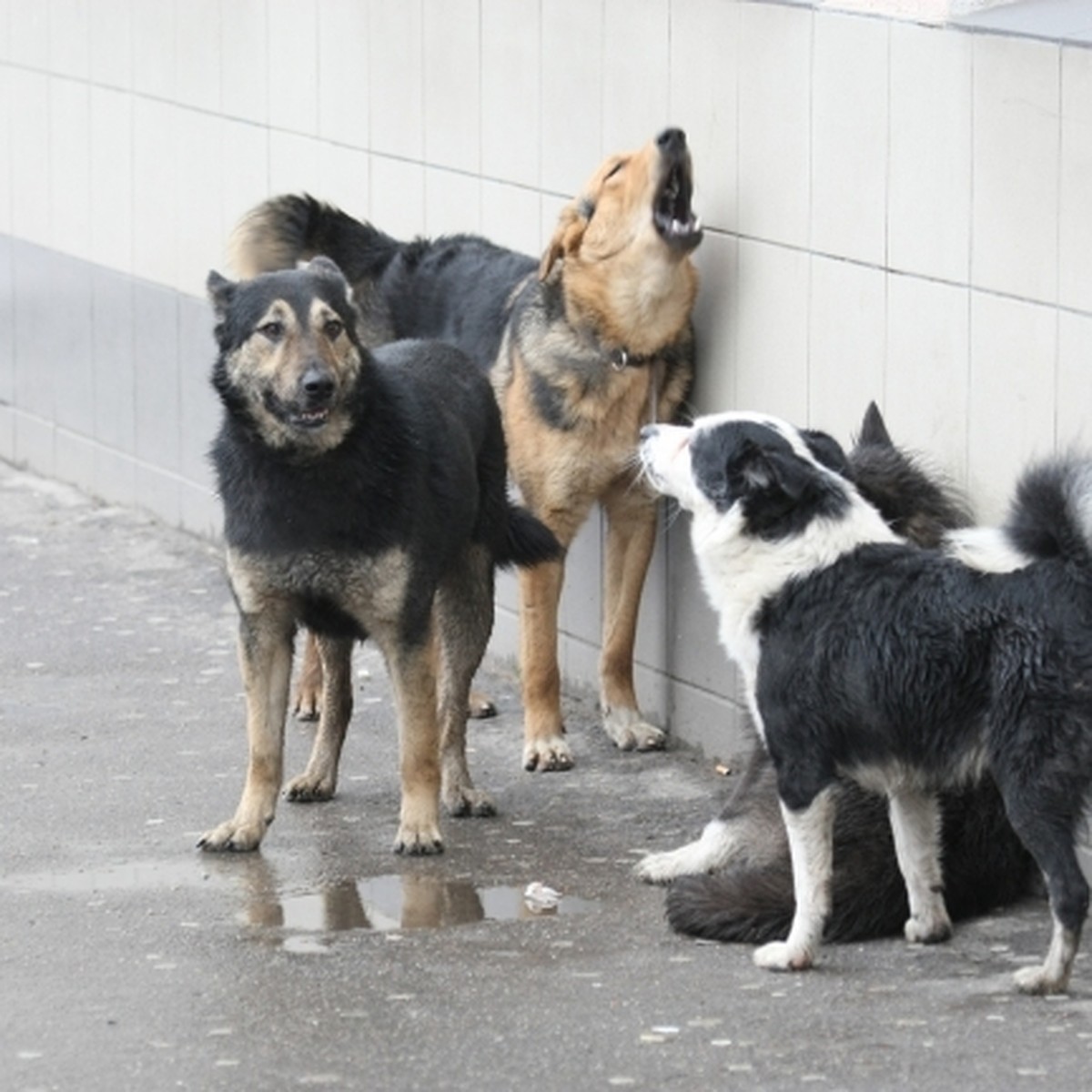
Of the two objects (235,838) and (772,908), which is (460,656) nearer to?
(235,838)

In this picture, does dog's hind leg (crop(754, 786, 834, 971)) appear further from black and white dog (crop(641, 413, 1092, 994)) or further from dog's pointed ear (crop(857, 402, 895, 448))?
dog's pointed ear (crop(857, 402, 895, 448))

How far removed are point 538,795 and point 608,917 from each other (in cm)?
139

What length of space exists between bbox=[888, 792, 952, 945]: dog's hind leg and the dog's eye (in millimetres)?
2113

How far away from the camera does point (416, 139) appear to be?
9820 millimetres

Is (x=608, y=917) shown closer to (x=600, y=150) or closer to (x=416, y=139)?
(x=600, y=150)

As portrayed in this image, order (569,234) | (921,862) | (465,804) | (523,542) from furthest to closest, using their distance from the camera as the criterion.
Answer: (569,234), (523,542), (465,804), (921,862)

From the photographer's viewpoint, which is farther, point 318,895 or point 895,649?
point 318,895

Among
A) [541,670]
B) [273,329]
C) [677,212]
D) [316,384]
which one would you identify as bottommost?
[541,670]

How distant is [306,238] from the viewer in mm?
9414

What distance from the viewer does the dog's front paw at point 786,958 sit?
6.24m

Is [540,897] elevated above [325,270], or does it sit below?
below

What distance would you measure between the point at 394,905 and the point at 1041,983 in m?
1.86

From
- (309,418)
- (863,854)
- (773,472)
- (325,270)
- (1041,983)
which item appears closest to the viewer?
(1041,983)

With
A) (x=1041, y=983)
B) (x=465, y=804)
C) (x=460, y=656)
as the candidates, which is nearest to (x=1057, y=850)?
(x=1041, y=983)
